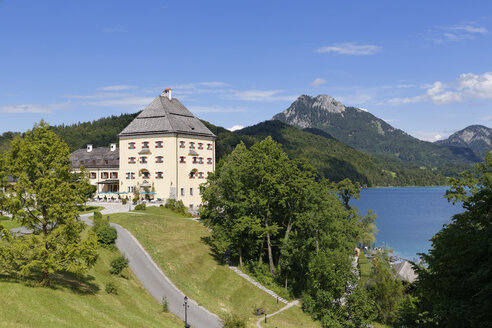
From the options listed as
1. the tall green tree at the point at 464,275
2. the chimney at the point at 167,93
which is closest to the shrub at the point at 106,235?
the tall green tree at the point at 464,275

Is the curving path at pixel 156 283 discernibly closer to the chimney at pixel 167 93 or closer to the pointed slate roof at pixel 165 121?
the pointed slate roof at pixel 165 121

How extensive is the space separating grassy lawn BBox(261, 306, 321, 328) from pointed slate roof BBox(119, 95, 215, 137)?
43020 millimetres

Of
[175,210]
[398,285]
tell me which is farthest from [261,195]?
[175,210]

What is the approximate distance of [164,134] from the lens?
238 ft

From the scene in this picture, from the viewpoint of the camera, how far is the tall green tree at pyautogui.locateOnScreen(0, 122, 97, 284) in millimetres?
23828

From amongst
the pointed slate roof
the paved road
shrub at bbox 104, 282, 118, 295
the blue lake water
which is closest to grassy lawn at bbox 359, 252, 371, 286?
the blue lake water

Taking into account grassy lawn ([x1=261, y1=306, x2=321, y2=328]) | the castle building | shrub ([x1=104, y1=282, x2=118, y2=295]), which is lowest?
grassy lawn ([x1=261, y1=306, x2=321, y2=328])

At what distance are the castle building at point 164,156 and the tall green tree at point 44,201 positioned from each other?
47.0m

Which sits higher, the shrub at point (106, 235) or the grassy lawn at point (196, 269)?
the shrub at point (106, 235)

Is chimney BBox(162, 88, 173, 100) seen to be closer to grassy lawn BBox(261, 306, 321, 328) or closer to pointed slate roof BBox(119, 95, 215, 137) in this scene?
pointed slate roof BBox(119, 95, 215, 137)

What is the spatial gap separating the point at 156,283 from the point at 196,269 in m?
6.63

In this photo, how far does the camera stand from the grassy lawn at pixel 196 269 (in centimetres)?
3834

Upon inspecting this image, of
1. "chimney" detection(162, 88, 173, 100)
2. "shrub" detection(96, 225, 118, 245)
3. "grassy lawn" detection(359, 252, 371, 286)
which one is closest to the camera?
"shrub" detection(96, 225, 118, 245)

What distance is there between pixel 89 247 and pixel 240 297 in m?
19.9
